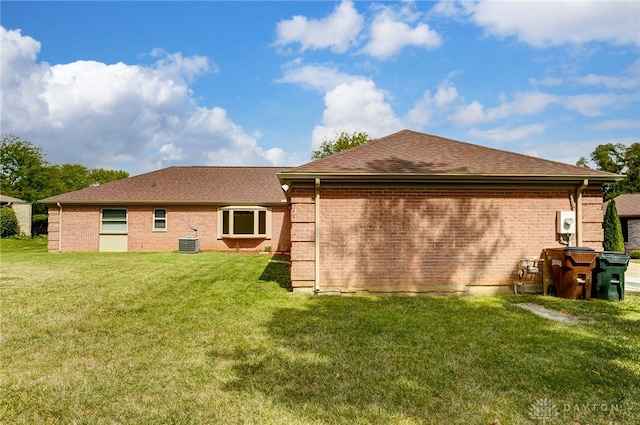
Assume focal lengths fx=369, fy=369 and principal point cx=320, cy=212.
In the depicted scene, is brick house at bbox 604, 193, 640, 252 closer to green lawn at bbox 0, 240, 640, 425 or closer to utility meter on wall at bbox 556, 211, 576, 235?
utility meter on wall at bbox 556, 211, 576, 235

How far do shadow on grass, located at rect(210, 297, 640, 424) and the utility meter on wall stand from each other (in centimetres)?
327

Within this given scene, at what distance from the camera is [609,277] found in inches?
317

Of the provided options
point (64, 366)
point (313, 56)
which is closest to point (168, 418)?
point (64, 366)

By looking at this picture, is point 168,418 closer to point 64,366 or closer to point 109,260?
point 64,366

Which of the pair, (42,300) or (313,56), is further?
(313,56)

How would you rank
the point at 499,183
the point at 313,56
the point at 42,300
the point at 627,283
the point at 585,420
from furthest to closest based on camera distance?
the point at 313,56
the point at 627,283
the point at 499,183
the point at 42,300
the point at 585,420

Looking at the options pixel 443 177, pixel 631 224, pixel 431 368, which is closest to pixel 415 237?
pixel 443 177

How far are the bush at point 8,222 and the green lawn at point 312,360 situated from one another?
938 inches

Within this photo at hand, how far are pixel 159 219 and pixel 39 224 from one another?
61.3ft

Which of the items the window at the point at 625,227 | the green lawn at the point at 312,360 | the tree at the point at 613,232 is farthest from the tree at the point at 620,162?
the green lawn at the point at 312,360

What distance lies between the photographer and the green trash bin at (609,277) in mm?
7980

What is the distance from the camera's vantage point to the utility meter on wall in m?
8.66

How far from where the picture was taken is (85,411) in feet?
10.6

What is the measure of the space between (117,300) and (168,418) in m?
5.52
